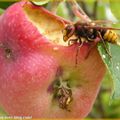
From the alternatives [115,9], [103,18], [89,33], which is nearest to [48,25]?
[89,33]

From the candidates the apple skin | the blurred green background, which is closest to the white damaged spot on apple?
the apple skin

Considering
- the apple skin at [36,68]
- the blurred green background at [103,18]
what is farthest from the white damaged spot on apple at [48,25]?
the blurred green background at [103,18]

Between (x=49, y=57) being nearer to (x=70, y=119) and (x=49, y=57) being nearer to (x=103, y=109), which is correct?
(x=70, y=119)

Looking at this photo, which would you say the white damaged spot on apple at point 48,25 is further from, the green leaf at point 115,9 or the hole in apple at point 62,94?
the green leaf at point 115,9

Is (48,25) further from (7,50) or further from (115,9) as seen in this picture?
(115,9)

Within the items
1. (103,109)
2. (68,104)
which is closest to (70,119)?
(68,104)

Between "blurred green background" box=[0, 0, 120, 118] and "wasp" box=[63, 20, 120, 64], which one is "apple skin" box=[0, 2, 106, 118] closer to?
"wasp" box=[63, 20, 120, 64]

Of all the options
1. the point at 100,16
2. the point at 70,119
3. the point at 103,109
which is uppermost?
the point at 70,119
